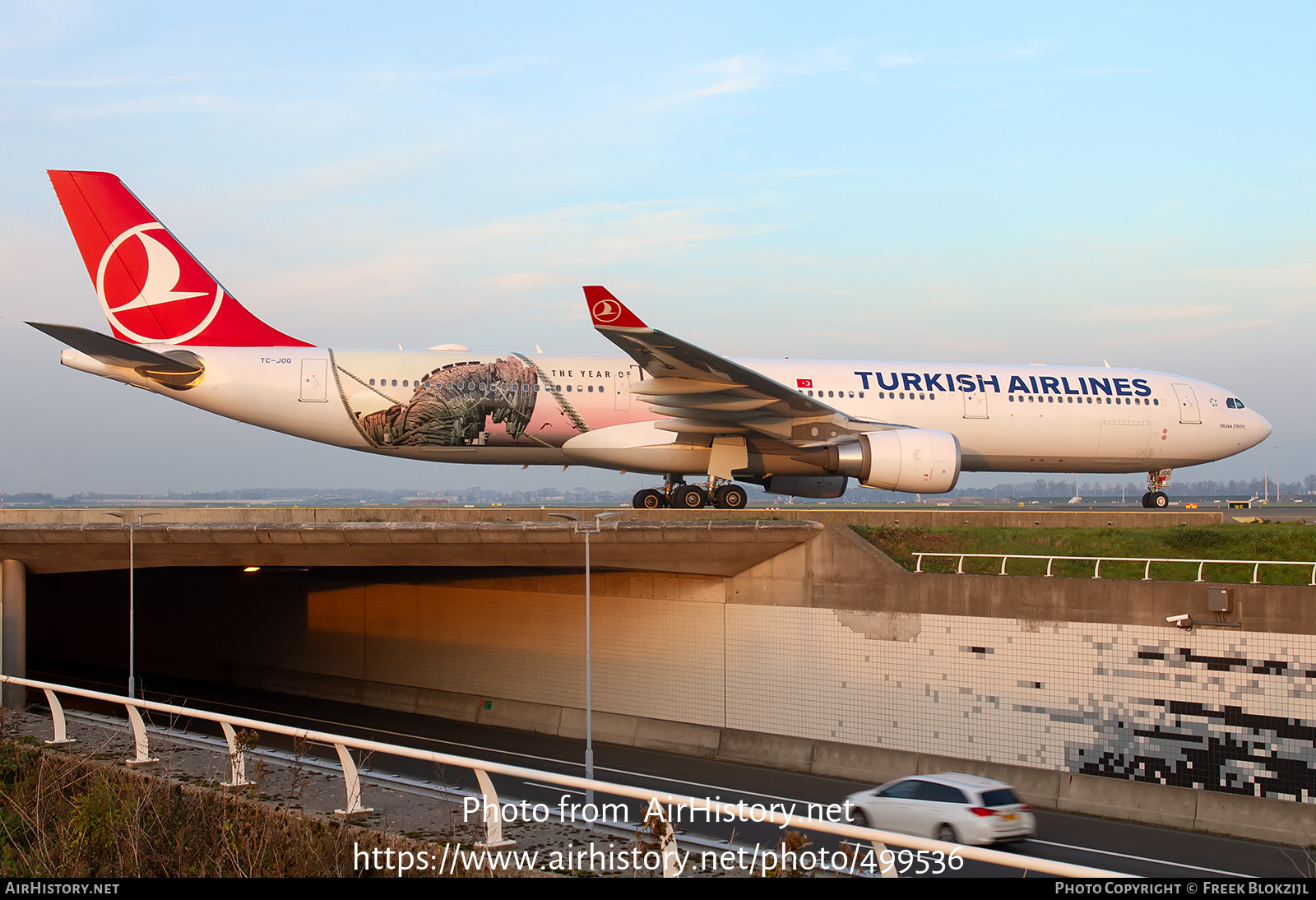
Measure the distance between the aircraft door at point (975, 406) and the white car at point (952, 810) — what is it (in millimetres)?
14368

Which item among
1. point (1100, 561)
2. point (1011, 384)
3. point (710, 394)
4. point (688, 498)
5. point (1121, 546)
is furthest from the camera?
point (1011, 384)

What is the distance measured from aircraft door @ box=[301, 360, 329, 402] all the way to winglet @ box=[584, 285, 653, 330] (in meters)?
8.07

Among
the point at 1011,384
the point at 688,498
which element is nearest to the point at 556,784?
the point at 688,498

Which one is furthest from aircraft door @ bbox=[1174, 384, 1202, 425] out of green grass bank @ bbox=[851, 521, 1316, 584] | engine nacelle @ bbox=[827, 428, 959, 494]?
engine nacelle @ bbox=[827, 428, 959, 494]

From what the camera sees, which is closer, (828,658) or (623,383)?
(828,658)

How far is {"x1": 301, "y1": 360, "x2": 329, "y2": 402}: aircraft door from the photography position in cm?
2627

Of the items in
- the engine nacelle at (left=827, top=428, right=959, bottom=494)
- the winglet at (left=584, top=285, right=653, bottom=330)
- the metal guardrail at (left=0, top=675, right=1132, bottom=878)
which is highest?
the winglet at (left=584, top=285, right=653, bottom=330)

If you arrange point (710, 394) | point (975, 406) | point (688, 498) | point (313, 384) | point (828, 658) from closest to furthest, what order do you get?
point (828, 658) < point (710, 394) < point (313, 384) < point (688, 498) < point (975, 406)

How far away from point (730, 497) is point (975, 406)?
7.59m

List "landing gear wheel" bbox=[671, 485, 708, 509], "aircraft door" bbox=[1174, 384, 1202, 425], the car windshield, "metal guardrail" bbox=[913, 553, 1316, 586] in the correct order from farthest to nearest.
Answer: "aircraft door" bbox=[1174, 384, 1202, 425]
"landing gear wheel" bbox=[671, 485, 708, 509]
"metal guardrail" bbox=[913, 553, 1316, 586]
the car windshield

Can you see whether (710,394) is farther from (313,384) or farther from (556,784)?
(556,784)

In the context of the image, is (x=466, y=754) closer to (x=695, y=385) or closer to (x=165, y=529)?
(x=165, y=529)

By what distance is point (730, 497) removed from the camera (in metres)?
26.9

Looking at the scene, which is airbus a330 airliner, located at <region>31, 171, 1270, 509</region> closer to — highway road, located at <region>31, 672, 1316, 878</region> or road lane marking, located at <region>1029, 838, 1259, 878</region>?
highway road, located at <region>31, 672, 1316, 878</region>
